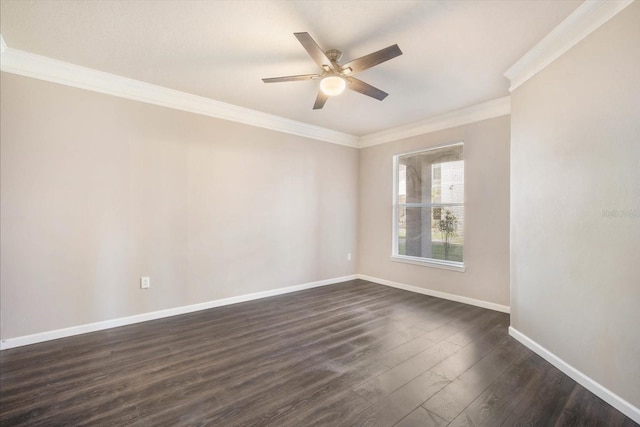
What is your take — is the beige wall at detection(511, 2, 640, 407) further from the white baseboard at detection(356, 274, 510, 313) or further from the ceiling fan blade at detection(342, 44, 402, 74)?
the ceiling fan blade at detection(342, 44, 402, 74)

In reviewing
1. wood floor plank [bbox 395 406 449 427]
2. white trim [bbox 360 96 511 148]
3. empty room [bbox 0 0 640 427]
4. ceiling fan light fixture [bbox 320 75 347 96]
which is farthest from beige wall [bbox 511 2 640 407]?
ceiling fan light fixture [bbox 320 75 347 96]

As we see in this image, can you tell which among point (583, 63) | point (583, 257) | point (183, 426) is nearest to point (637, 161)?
point (583, 257)

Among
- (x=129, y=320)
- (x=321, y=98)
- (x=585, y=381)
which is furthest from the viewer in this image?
(x=129, y=320)

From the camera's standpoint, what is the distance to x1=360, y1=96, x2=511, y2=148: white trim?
359 cm

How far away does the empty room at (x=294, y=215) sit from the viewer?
1828mm

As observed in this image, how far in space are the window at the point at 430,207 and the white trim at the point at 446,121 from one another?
32cm

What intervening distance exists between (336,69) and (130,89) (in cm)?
234

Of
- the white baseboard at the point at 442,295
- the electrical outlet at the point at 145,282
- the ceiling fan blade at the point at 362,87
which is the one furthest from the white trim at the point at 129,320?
the ceiling fan blade at the point at 362,87

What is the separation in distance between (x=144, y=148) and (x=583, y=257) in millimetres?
4218

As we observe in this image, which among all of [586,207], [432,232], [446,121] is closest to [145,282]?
[432,232]

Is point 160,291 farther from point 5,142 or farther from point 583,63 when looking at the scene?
point 583,63

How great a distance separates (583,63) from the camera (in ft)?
6.77

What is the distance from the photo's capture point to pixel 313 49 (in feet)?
6.70

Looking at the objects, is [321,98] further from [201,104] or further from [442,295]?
[442,295]
